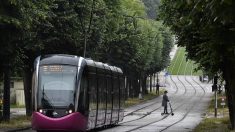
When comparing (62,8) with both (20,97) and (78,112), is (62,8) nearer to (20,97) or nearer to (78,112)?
(78,112)

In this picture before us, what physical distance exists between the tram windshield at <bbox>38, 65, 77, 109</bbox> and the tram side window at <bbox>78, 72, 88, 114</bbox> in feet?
1.21

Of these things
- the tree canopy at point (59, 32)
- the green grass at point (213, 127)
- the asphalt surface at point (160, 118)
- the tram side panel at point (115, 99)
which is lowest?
the asphalt surface at point (160, 118)

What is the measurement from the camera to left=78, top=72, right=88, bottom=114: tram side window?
23.6m

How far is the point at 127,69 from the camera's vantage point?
73562mm

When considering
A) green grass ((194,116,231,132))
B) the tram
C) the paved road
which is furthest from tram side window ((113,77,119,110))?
the tram

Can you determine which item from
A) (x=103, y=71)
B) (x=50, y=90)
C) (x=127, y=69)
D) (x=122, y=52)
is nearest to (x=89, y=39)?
(x=103, y=71)

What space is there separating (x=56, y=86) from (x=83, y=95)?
1.13 meters

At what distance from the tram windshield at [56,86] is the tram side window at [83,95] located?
370 millimetres

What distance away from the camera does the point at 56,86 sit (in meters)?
23.7

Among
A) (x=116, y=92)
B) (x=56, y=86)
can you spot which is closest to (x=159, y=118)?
(x=116, y=92)

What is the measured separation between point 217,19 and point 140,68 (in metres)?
68.1

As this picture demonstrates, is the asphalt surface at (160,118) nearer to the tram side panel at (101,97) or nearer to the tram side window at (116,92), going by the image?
the tram side window at (116,92)

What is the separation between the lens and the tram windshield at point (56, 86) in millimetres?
23359

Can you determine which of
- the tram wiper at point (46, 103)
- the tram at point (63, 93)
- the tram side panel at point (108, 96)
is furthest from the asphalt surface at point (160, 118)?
the tram wiper at point (46, 103)
